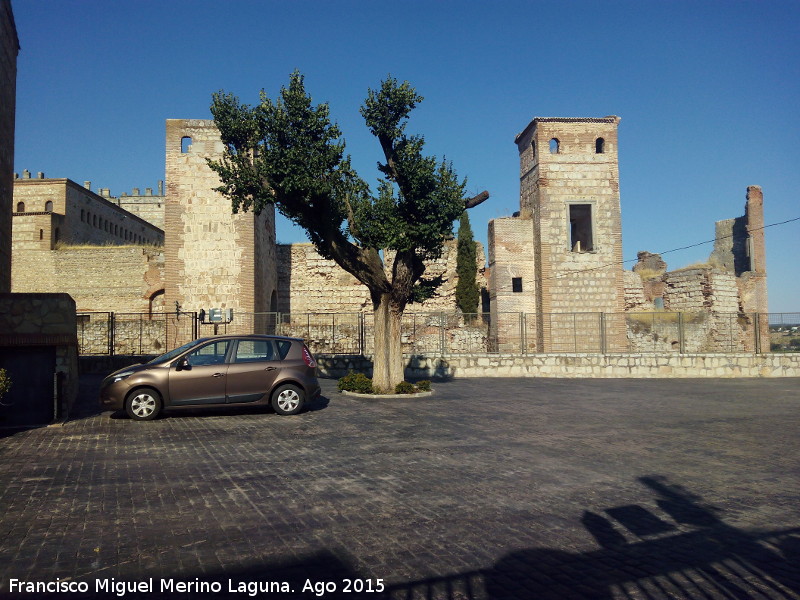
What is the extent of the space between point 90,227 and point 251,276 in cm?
2693

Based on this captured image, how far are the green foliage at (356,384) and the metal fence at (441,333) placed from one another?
19.4 ft

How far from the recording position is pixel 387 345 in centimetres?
1524

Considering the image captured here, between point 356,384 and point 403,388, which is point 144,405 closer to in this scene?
point 356,384

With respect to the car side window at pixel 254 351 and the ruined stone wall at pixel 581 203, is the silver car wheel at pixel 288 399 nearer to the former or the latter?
the car side window at pixel 254 351

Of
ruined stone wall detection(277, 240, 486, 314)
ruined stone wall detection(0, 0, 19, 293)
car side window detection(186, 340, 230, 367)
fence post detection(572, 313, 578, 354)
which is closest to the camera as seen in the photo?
car side window detection(186, 340, 230, 367)

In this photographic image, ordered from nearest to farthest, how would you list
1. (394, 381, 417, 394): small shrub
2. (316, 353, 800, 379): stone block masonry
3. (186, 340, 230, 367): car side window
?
1. (186, 340, 230, 367): car side window
2. (394, 381, 417, 394): small shrub
3. (316, 353, 800, 379): stone block masonry

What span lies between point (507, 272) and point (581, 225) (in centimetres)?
583

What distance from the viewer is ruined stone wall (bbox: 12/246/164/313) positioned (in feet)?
93.2

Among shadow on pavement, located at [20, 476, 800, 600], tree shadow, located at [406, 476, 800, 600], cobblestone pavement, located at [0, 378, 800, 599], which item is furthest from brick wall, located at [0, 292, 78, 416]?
tree shadow, located at [406, 476, 800, 600]

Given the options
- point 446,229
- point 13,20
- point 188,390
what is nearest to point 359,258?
point 446,229

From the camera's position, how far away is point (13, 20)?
537 inches

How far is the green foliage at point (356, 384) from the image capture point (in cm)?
1539

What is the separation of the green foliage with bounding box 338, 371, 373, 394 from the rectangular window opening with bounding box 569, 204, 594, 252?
671 inches

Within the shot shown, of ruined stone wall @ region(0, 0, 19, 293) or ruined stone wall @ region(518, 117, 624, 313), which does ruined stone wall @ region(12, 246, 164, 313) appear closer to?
ruined stone wall @ region(0, 0, 19, 293)
